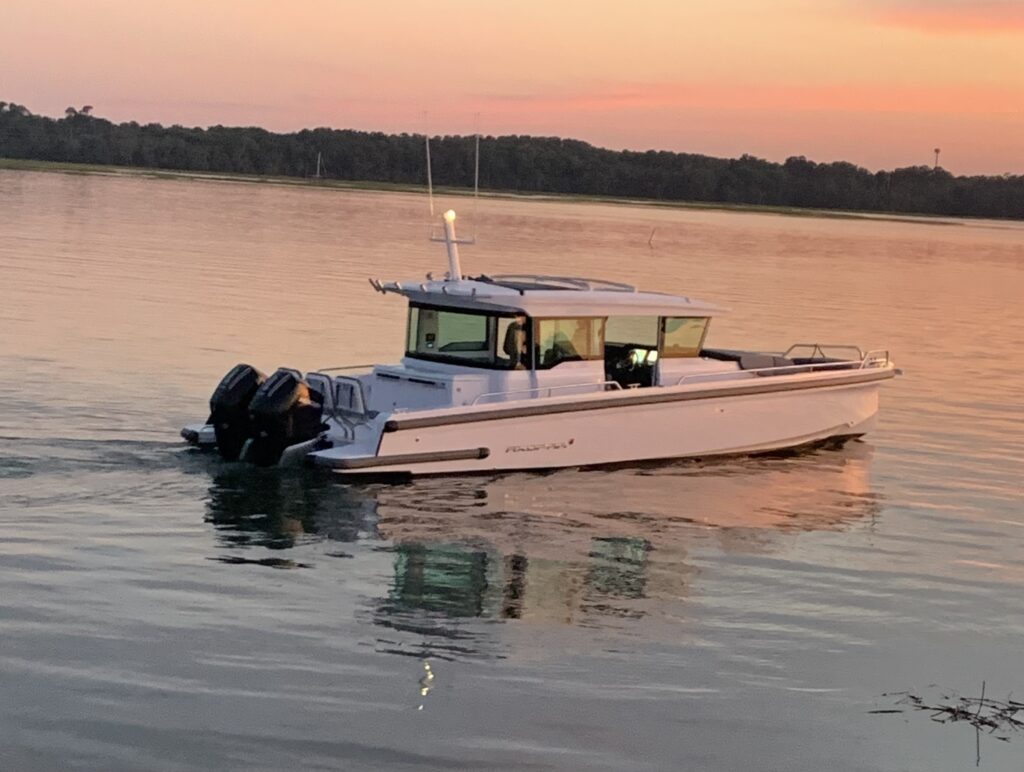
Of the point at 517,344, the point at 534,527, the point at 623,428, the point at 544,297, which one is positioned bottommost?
the point at 534,527

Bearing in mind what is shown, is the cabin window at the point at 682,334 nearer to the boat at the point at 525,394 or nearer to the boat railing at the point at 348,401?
the boat at the point at 525,394

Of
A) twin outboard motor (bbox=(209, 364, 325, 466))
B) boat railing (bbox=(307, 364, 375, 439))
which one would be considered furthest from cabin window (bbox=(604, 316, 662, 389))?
twin outboard motor (bbox=(209, 364, 325, 466))

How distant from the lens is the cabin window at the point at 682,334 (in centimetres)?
1850

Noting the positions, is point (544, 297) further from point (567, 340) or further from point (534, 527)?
point (534, 527)

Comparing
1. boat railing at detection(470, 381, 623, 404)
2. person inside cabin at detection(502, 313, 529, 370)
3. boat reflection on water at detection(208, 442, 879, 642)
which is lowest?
boat reflection on water at detection(208, 442, 879, 642)

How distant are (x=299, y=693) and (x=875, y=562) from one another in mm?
6830

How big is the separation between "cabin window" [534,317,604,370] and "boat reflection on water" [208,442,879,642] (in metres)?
1.30

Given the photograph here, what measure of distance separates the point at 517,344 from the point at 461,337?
720 mm

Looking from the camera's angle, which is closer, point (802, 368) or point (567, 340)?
point (567, 340)

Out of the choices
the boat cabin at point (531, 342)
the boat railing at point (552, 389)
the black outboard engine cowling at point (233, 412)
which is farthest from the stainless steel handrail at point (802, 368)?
the black outboard engine cowling at point (233, 412)

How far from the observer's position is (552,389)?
1706cm

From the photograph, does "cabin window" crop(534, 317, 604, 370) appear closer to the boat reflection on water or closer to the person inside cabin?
the person inside cabin

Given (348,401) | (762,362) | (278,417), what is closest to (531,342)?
(348,401)

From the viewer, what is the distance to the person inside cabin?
17.1 m
